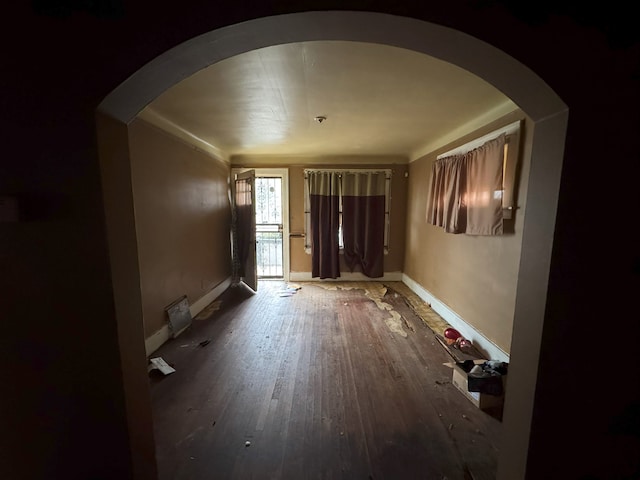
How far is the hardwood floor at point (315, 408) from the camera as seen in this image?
1.42m

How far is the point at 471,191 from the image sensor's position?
2.65 metres

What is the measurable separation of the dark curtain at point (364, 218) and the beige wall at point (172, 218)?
2.14 m

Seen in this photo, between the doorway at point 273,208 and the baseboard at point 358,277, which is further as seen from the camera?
the baseboard at point 358,277

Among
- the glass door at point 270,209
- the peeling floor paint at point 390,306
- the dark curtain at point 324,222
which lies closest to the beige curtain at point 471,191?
the peeling floor paint at point 390,306

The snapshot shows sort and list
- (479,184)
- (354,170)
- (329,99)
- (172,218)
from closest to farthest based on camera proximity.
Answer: (329,99), (479,184), (172,218), (354,170)

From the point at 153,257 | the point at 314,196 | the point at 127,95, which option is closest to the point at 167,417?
the point at 153,257

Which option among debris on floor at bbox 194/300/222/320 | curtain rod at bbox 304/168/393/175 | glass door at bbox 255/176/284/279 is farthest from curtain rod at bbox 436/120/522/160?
debris on floor at bbox 194/300/222/320

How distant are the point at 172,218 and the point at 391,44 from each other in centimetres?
267

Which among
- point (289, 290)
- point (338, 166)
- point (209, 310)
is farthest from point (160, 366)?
point (338, 166)

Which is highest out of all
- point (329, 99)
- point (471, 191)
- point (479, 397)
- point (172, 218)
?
point (329, 99)

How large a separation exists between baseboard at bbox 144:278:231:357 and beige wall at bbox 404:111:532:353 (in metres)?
2.60

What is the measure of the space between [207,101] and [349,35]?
1.78 meters

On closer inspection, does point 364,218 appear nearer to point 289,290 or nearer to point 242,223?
point 289,290

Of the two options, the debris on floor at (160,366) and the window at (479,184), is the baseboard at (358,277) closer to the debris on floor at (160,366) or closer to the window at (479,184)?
the window at (479,184)
